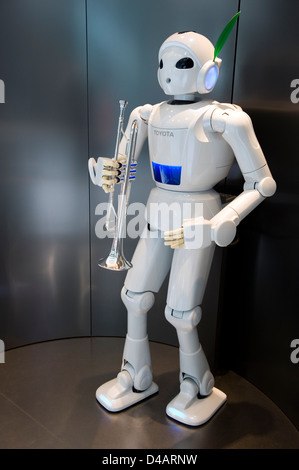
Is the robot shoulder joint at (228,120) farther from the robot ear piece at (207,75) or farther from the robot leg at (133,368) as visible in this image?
the robot leg at (133,368)

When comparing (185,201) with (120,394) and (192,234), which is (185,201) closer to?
(192,234)

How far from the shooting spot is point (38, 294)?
2.56 metres

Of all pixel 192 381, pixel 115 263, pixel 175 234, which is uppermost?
pixel 175 234

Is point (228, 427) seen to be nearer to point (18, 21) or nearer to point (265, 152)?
point (265, 152)

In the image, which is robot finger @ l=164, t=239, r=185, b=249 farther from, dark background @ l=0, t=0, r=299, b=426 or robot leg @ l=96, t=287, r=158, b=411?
dark background @ l=0, t=0, r=299, b=426

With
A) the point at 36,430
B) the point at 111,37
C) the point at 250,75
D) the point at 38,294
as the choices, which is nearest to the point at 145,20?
the point at 111,37

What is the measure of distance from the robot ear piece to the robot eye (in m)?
0.04

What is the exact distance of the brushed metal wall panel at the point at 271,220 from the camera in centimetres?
181

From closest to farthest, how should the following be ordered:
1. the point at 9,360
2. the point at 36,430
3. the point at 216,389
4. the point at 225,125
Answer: the point at 225,125, the point at 36,430, the point at 216,389, the point at 9,360

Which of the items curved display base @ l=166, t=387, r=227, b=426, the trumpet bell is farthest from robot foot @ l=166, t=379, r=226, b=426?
Result: the trumpet bell

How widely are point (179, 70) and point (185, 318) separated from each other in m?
0.94

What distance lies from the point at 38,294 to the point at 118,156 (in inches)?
39.4

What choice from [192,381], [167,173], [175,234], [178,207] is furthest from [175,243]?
[192,381]

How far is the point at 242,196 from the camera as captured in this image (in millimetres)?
1636
